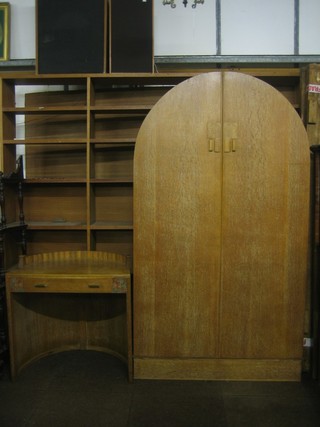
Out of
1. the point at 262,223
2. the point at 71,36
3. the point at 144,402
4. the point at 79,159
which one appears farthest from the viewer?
the point at 79,159

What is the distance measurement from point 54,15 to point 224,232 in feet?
6.86

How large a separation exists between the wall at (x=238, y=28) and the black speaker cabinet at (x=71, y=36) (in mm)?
582

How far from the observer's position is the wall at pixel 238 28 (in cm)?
276

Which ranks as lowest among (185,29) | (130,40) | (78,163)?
(78,163)

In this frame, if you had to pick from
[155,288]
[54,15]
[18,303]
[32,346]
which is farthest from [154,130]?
[32,346]

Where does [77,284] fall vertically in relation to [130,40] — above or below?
below

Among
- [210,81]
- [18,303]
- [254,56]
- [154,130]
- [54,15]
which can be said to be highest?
[54,15]

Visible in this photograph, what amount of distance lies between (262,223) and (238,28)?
71.1 inches

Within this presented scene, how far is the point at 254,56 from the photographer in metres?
2.75

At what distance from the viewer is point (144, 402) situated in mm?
1998

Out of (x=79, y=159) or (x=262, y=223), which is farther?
(x=79, y=159)

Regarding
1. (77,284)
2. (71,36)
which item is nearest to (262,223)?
(77,284)

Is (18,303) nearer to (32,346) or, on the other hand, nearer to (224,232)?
(32,346)

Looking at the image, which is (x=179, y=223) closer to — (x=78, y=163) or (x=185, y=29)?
(x=78, y=163)
